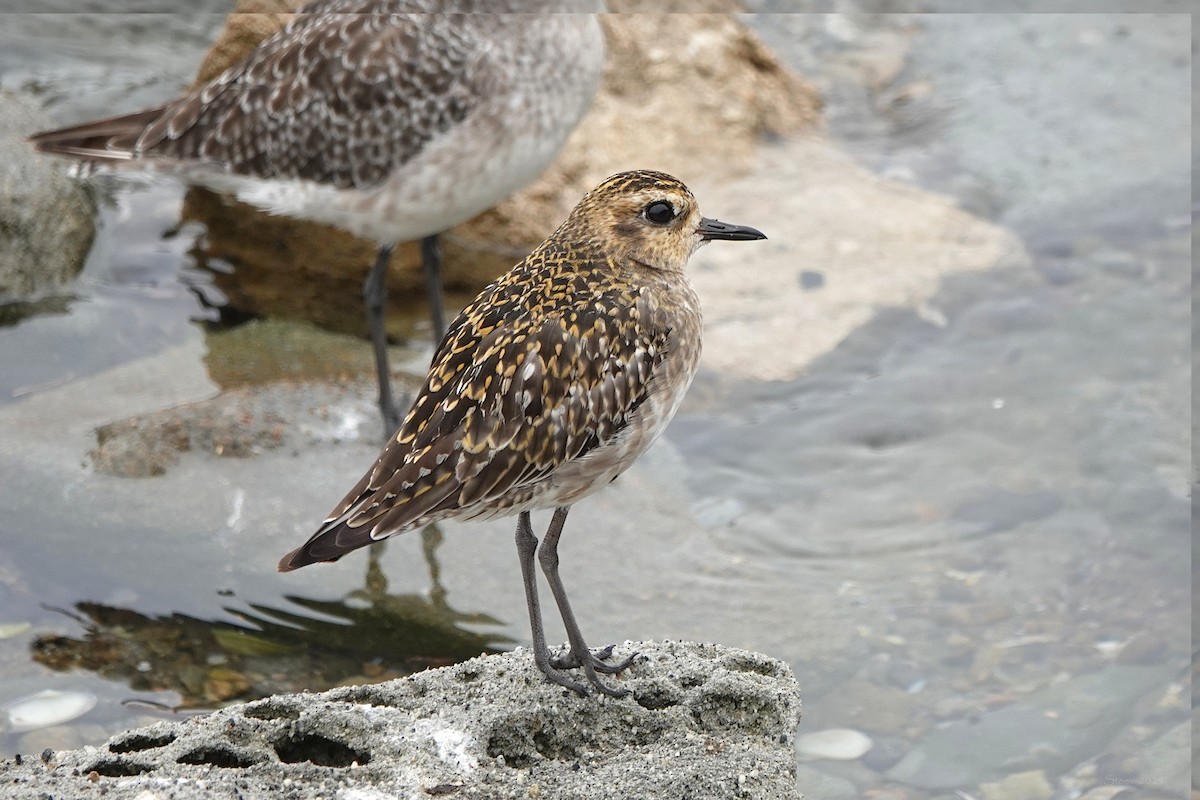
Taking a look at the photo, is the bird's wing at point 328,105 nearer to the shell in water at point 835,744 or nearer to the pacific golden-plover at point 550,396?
the pacific golden-plover at point 550,396

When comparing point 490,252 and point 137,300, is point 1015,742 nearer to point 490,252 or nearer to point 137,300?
point 490,252

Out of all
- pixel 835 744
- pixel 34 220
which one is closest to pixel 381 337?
pixel 34 220

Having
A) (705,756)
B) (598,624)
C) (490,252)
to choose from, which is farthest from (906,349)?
(705,756)

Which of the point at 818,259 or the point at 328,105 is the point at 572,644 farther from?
the point at 818,259

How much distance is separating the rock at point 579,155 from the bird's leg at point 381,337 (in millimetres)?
1076

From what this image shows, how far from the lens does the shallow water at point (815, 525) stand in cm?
730

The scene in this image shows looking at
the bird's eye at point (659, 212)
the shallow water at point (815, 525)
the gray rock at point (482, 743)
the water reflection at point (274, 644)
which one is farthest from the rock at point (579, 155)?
the gray rock at point (482, 743)

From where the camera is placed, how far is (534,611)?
18.2ft

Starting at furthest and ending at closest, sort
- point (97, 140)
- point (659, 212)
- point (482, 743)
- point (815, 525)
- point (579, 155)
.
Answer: point (579, 155), point (97, 140), point (815, 525), point (659, 212), point (482, 743)

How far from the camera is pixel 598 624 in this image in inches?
295

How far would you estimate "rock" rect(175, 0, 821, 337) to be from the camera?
10.5m

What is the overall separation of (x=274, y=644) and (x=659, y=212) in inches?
118

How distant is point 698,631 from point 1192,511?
3359mm

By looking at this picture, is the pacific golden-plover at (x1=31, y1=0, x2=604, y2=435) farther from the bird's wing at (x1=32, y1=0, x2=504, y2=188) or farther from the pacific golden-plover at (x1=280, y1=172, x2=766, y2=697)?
the pacific golden-plover at (x1=280, y1=172, x2=766, y2=697)
